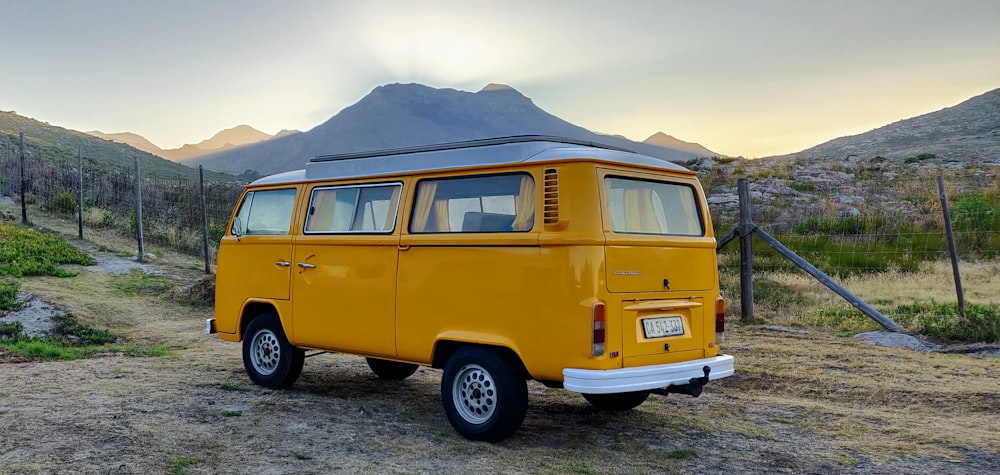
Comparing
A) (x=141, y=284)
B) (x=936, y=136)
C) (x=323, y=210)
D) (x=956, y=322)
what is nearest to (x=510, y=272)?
(x=323, y=210)

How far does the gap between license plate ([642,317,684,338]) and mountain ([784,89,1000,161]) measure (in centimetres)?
4398

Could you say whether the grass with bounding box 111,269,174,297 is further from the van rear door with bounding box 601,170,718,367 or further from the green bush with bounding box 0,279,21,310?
the van rear door with bounding box 601,170,718,367

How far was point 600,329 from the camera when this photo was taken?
5336mm

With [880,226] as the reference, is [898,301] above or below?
below

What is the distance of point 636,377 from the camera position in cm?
540

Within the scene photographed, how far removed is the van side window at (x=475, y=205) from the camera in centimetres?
581

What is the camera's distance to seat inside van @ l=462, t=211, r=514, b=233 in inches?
231

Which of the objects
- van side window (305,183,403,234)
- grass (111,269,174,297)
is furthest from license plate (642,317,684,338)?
grass (111,269,174,297)

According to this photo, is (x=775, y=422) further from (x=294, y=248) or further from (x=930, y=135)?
(x=930, y=135)

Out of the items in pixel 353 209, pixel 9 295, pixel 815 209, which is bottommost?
pixel 9 295

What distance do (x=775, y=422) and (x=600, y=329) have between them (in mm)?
2265

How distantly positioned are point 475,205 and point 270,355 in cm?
307

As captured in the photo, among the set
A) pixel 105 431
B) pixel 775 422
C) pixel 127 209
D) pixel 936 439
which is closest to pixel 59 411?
pixel 105 431

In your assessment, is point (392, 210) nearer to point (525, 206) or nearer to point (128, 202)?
point (525, 206)
